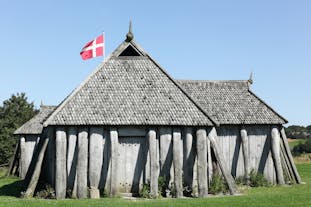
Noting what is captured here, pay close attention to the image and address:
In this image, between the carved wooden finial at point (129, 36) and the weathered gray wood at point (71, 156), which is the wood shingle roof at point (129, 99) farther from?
the weathered gray wood at point (71, 156)

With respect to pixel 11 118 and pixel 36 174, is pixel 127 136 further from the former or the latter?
pixel 11 118

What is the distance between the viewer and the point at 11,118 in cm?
4903

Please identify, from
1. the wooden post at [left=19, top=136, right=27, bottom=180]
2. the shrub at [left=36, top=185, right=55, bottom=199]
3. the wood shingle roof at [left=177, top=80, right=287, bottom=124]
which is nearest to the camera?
the shrub at [left=36, top=185, right=55, bottom=199]

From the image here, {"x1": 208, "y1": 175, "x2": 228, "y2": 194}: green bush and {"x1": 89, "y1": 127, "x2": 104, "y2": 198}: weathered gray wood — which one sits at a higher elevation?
{"x1": 89, "y1": 127, "x2": 104, "y2": 198}: weathered gray wood

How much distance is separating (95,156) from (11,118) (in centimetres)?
3487

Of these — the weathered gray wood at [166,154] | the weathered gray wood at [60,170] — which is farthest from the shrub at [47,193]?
the weathered gray wood at [166,154]

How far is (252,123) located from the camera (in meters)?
23.3

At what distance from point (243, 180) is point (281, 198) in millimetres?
6694

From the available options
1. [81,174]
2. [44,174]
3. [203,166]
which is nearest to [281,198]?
[203,166]

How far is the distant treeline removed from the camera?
82312mm

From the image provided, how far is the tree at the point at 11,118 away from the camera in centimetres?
4503

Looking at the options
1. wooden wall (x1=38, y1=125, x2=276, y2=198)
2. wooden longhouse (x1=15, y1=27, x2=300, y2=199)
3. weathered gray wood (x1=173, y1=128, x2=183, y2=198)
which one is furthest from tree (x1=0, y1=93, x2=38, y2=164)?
weathered gray wood (x1=173, y1=128, x2=183, y2=198)

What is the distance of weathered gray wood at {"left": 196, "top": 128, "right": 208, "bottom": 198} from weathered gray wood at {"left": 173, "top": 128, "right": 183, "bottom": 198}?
825mm

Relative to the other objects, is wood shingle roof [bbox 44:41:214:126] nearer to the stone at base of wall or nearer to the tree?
the stone at base of wall
